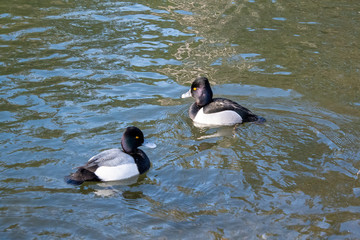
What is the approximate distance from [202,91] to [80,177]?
11.5 ft

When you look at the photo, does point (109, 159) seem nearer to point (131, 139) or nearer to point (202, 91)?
point (131, 139)

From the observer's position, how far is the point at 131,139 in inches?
296

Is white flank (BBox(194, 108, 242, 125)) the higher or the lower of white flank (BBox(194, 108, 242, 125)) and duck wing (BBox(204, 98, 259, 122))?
the lower

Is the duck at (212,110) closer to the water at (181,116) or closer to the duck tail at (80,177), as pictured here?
the water at (181,116)

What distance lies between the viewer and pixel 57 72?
10812mm

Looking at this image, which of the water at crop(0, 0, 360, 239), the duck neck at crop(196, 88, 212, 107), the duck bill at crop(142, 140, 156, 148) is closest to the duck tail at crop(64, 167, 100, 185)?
the water at crop(0, 0, 360, 239)

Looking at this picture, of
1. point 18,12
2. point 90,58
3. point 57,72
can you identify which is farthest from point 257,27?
point 18,12

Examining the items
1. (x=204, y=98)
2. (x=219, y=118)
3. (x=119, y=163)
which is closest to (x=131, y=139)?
(x=119, y=163)

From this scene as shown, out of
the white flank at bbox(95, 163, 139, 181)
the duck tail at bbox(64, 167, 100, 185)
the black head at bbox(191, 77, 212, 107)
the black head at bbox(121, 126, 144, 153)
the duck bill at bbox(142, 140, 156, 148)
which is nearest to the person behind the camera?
the duck tail at bbox(64, 167, 100, 185)

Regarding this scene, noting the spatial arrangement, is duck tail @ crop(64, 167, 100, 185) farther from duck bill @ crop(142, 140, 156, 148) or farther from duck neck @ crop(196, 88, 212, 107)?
duck neck @ crop(196, 88, 212, 107)

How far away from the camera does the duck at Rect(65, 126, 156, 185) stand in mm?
6988

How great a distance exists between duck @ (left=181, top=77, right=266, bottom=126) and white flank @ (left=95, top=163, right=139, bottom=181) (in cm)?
240

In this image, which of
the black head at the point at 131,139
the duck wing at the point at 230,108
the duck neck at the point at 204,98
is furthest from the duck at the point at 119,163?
the duck neck at the point at 204,98

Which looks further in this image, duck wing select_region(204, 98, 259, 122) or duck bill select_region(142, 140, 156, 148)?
duck wing select_region(204, 98, 259, 122)
